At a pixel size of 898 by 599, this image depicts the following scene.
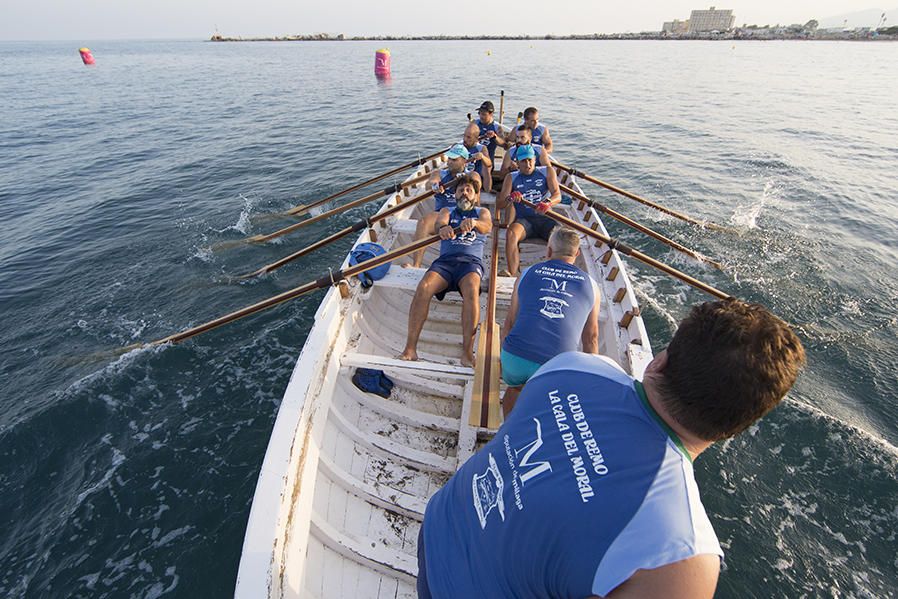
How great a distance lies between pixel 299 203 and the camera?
1205 cm

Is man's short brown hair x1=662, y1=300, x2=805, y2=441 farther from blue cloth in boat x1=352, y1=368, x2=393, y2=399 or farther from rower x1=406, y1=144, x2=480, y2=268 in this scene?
rower x1=406, y1=144, x2=480, y2=268

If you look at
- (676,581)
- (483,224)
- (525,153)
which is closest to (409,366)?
(483,224)

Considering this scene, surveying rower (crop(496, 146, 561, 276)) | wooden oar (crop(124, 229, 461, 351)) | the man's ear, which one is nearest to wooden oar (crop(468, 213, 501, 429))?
wooden oar (crop(124, 229, 461, 351))

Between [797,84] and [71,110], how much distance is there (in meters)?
52.3

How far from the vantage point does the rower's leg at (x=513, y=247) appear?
671 cm

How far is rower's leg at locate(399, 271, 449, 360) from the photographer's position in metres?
5.10

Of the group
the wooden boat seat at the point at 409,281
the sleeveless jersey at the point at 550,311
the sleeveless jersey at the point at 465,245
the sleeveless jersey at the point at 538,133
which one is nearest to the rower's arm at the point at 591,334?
the sleeveless jersey at the point at 550,311

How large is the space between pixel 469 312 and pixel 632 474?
3937 mm

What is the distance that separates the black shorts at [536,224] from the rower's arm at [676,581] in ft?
21.3

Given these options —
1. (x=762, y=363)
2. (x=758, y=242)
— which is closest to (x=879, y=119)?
(x=758, y=242)

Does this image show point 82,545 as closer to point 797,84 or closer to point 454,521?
point 454,521

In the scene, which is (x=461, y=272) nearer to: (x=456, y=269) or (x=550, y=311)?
(x=456, y=269)

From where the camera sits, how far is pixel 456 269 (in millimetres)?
5496

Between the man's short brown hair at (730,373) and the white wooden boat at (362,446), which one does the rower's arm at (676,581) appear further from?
the white wooden boat at (362,446)
